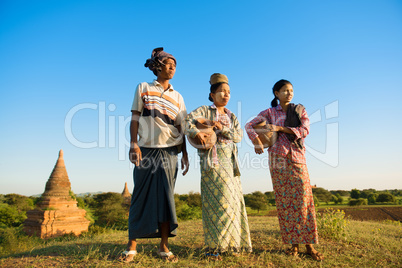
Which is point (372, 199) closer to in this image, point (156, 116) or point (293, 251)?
point (293, 251)

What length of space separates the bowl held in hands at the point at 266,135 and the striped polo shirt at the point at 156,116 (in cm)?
110

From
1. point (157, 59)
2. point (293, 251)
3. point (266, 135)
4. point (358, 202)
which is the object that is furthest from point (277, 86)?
point (358, 202)

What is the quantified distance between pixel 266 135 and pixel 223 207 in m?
1.16

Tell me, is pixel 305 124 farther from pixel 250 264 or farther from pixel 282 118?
pixel 250 264

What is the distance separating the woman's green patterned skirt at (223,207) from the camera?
299 centimetres

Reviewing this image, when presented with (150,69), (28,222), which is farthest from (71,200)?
(150,69)

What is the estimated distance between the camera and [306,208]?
326 centimetres

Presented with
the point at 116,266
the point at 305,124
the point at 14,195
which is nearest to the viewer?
the point at 116,266

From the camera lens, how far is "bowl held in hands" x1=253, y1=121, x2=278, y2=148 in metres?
3.49

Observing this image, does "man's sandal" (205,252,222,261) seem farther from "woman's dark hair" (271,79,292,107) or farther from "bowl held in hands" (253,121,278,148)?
"woman's dark hair" (271,79,292,107)

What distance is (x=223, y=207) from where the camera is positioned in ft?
9.95

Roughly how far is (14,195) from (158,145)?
4638 cm

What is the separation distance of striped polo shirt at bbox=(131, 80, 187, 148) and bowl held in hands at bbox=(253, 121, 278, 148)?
1103 millimetres

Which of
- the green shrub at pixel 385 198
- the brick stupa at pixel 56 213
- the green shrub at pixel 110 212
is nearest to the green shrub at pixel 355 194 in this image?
the green shrub at pixel 385 198
